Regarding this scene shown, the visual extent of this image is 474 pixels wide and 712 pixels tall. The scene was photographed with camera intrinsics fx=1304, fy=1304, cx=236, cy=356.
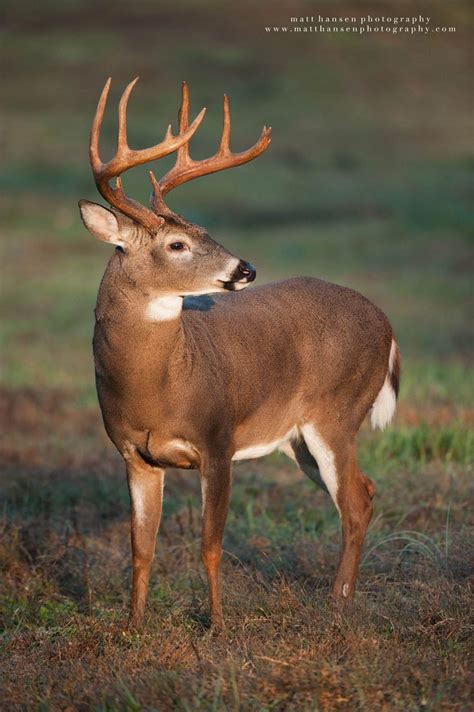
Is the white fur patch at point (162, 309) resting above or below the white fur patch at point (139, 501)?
above

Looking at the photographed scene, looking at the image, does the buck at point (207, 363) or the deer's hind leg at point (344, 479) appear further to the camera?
the deer's hind leg at point (344, 479)

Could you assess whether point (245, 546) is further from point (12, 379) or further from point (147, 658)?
point (12, 379)

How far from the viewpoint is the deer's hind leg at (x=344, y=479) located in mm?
6938

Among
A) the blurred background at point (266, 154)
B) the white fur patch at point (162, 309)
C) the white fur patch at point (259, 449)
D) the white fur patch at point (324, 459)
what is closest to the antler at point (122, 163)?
the white fur patch at point (162, 309)

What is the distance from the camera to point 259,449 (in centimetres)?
694

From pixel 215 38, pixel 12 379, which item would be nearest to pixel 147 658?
pixel 12 379

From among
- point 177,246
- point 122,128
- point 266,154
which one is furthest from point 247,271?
point 266,154

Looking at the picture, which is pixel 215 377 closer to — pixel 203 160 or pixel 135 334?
pixel 135 334

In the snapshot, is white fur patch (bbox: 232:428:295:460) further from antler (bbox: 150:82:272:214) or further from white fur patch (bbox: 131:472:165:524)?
antler (bbox: 150:82:272:214)

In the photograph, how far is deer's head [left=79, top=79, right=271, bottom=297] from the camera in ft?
20.0

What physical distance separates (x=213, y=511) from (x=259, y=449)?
0.79 meters

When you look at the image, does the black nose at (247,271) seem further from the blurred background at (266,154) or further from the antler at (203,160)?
the blurred background at (266,154)

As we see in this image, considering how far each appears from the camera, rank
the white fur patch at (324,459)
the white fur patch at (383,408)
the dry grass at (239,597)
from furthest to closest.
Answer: the white fur patch at (383,408) < the white fur patch at (324,459) < the dry grass at (239,597)

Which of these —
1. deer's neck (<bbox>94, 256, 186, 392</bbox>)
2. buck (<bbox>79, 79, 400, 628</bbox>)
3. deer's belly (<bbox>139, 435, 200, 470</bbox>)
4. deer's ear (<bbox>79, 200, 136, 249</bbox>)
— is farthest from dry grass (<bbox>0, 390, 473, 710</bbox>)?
deer's ear (<bbox>79, 200, 136, 249</bbox>)
